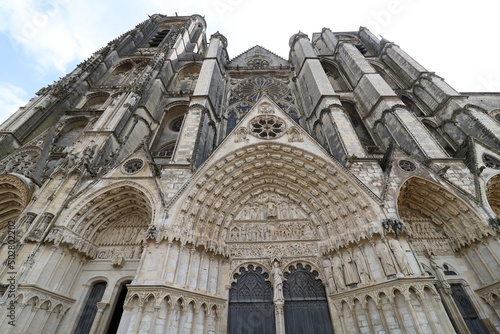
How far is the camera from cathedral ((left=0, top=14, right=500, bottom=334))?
5359mm

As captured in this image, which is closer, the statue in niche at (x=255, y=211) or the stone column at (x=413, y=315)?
the stone column at (x=413, y=315)

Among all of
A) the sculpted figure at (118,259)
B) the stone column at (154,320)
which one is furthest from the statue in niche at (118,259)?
the stone column at (154,320)

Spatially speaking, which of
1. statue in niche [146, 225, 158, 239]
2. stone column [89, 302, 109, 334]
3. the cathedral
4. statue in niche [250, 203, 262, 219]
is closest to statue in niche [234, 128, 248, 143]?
the cathedral

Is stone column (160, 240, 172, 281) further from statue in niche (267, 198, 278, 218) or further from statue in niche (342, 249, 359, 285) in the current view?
statue in niche (342, 249, 359, 285)

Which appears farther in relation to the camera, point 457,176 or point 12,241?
point 457,176


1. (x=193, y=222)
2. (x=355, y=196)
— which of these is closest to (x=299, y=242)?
(x=355, y=196)

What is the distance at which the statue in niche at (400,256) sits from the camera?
5.31 m

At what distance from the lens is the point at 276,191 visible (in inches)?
329

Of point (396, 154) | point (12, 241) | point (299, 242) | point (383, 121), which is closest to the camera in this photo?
point (12, 241)

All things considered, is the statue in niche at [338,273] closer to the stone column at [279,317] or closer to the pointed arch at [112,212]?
the stone column at [279,317]

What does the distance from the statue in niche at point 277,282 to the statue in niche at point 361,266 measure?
2.04m

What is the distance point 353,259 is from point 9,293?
26.0 ft

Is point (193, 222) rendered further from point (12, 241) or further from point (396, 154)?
point (396, 154)

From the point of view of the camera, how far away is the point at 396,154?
7617mm
